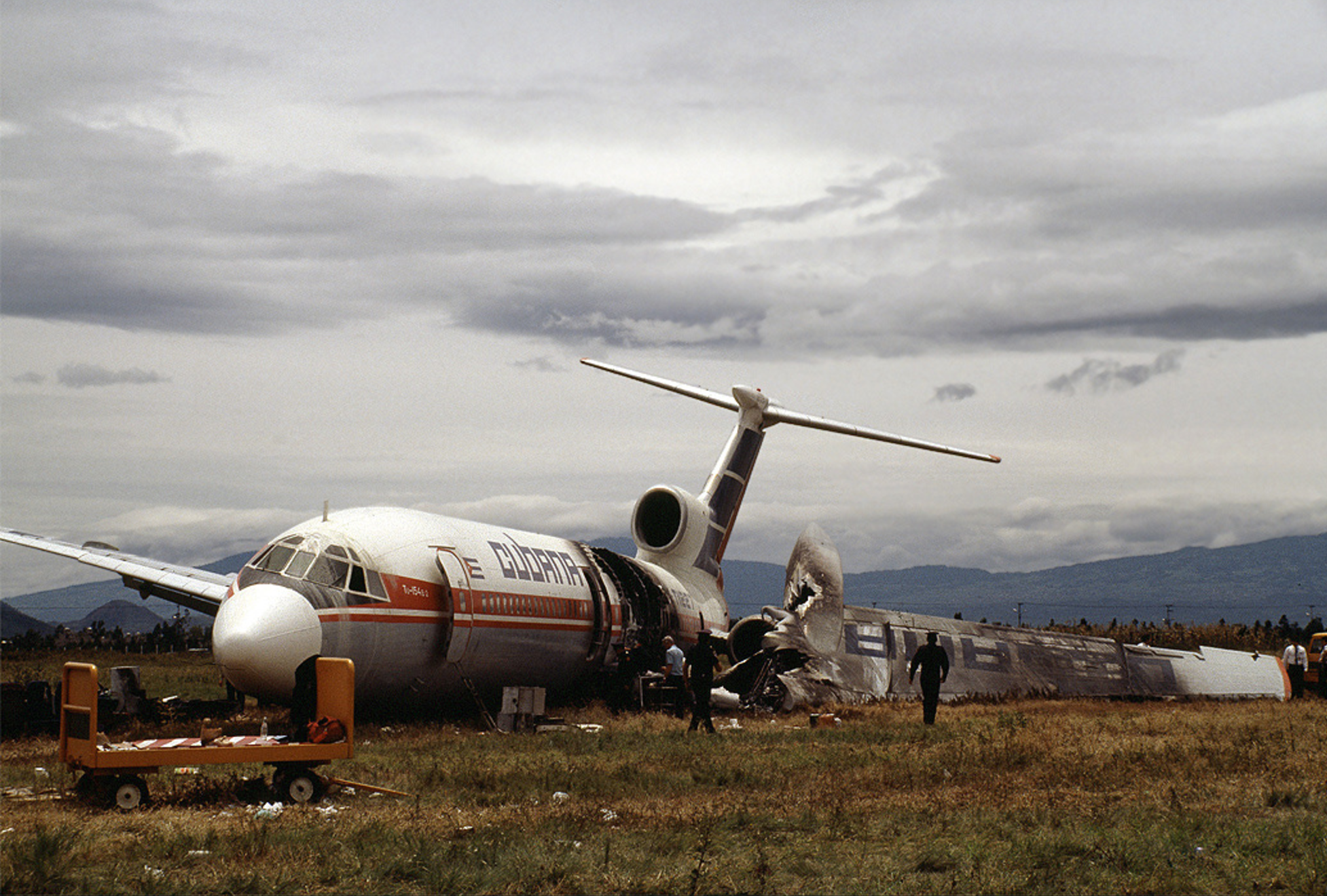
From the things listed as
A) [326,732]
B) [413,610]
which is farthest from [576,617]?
[326,732]

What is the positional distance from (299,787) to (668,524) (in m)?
22.6

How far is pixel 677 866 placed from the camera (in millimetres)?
10969

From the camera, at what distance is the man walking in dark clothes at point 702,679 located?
2367cm

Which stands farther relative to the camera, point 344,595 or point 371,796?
point 344,595

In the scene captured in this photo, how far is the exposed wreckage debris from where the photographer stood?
29.8 m

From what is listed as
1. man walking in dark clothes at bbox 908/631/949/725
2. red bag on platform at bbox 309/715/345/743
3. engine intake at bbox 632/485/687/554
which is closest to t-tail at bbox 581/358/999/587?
engine intake at bbox 632/485/687/554

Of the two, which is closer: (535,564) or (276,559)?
(276,559)

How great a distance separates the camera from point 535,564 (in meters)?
26.1

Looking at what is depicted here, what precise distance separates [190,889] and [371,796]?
16.7 ft

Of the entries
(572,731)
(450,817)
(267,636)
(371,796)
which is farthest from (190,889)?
(572,731)

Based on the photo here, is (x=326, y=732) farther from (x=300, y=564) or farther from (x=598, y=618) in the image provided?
(x=598, y=618)

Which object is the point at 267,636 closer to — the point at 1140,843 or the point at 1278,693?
the point at 1140,843

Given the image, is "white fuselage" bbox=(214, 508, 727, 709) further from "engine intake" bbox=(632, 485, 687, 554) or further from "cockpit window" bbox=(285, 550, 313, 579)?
"engine intake" bbox=(632, 485, 687, 554)

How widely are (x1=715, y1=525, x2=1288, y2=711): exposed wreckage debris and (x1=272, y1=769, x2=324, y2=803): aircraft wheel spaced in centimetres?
1548
